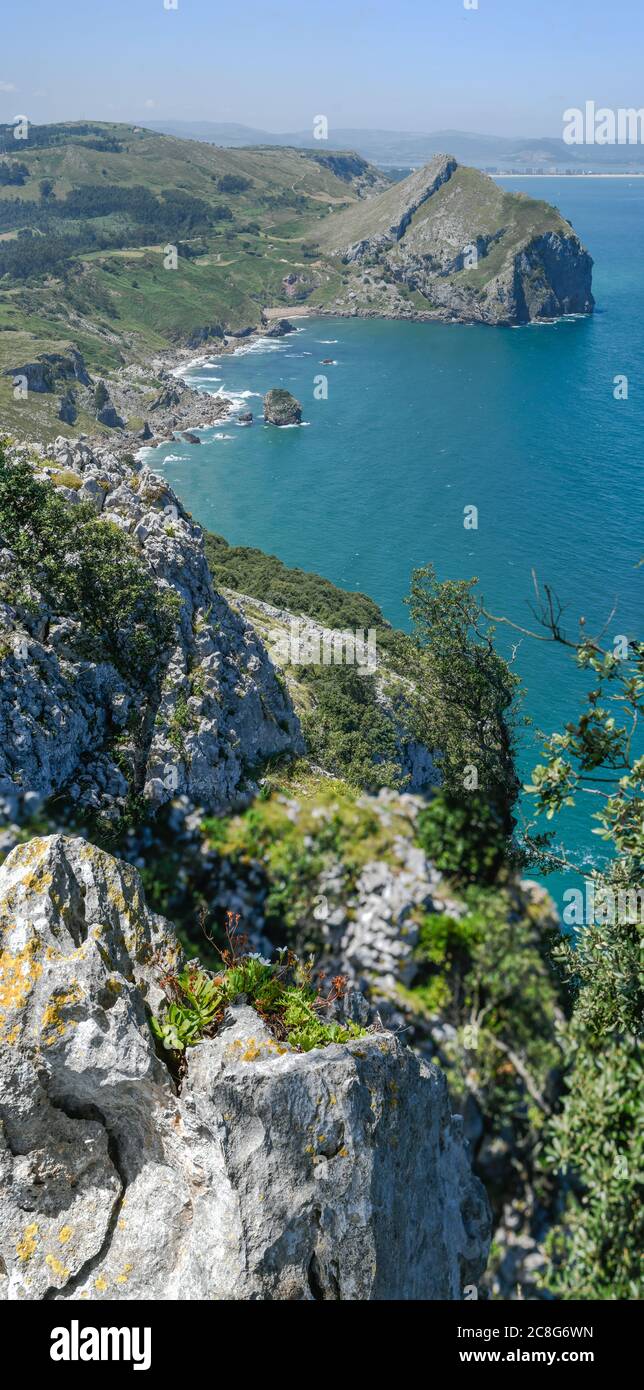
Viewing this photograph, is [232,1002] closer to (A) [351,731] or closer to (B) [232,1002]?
(B) [232,1002]

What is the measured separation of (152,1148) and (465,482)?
11589 cm

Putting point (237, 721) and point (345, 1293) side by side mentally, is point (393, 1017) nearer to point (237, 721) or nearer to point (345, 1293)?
point (345, 1293)

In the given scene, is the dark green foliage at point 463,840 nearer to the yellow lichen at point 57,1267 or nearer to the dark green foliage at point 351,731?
the dark green foliage at point 351,731

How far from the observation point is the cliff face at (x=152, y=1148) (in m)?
7.02

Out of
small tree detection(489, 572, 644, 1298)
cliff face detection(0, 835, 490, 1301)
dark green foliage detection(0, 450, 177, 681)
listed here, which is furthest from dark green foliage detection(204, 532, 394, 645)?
cliff face detection(0, 835, 490, 1301)

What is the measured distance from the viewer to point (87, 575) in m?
19.5

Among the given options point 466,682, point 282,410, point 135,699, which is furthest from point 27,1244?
point 282,410

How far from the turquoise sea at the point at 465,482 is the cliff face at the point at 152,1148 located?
41.7 m

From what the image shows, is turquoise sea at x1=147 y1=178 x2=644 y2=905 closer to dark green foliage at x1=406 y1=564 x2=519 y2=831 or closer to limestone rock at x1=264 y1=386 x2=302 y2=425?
limestone rock at x1=264 y1=386 x2=302 y2=425

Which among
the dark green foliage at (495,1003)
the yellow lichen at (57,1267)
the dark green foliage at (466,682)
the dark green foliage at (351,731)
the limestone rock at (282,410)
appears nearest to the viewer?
the yellow lichen at (57,1267)

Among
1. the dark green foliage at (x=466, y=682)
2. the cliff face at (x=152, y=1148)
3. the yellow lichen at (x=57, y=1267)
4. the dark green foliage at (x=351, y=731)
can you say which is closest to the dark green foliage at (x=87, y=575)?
the dark green foliage at (x=466, y=682)

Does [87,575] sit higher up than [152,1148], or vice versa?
[87,575]

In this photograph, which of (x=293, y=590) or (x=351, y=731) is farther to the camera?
(x=293, y=590)

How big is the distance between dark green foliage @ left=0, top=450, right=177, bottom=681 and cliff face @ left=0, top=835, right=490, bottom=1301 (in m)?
11.7
